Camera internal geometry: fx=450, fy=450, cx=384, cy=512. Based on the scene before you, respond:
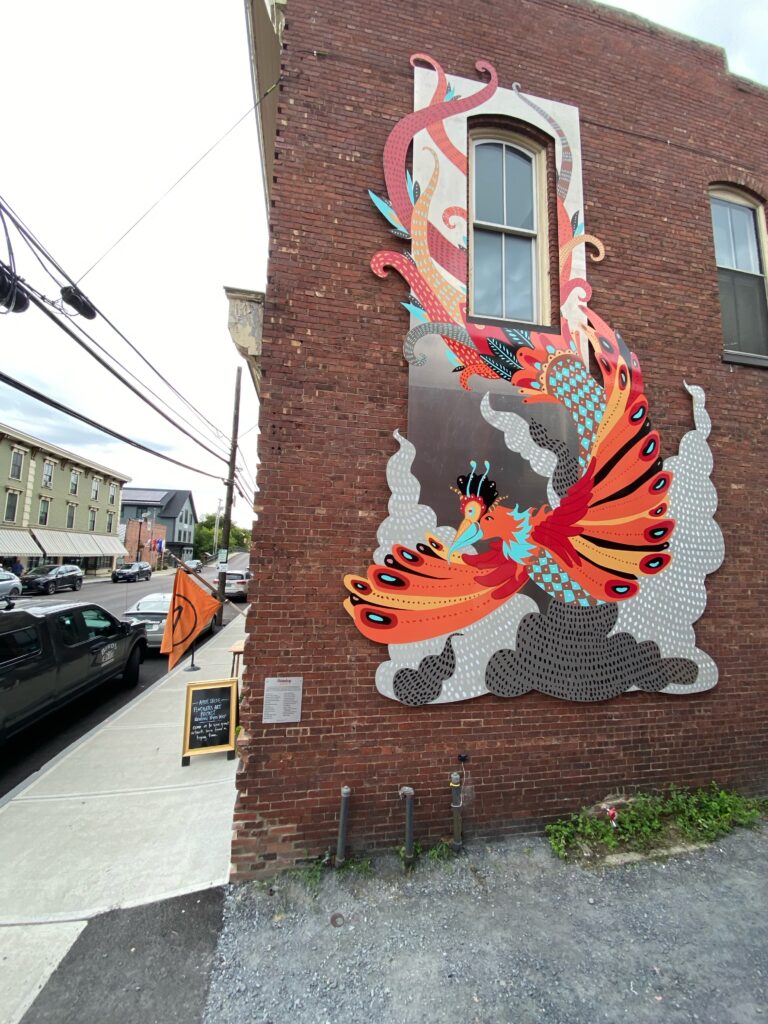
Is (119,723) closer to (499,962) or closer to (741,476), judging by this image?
(499,962)

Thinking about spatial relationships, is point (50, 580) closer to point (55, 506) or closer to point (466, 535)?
point (55, 506)

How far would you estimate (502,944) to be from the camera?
9.15ft

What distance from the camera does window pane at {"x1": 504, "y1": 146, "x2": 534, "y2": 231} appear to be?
470 centimetres

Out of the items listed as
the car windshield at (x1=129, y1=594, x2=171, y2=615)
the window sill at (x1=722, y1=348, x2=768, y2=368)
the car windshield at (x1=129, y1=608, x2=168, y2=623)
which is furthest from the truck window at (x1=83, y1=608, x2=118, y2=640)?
the window sill at (x1=722, y1=348, x2=768, y2=368)

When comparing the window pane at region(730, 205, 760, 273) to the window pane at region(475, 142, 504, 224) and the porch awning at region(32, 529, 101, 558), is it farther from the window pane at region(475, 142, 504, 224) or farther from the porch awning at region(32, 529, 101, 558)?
the porch awning at region(32, 529, 101, 558)

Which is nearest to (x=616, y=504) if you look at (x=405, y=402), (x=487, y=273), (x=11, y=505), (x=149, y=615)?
(x=405, y=402)

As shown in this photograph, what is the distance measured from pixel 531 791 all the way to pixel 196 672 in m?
7.43

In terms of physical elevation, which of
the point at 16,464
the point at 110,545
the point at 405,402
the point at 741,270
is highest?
the point at 16,464

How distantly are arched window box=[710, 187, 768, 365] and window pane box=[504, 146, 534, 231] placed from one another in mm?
2344

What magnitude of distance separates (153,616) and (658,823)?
1109cm

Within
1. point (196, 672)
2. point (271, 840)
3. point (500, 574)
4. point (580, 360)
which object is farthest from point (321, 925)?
point (196, 672)

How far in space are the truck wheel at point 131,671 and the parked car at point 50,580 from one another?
24.1 m

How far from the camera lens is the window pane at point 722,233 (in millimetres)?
5273

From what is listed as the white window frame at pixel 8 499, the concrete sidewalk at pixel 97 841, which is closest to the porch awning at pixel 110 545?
the white window frame at pixel 8 499
